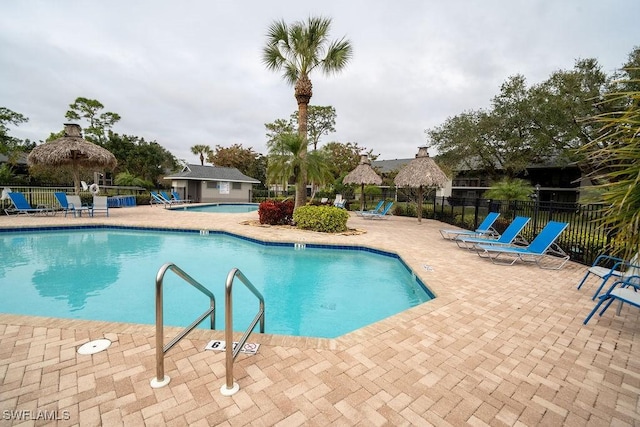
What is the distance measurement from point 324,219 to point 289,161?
2798mm

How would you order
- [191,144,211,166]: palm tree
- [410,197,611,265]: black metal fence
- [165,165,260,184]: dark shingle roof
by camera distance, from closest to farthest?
1. [410,197,611,265]: black metal fence
2. [165,165,260,184]: dark shingle roof
3. [191,144,211,166]: palm tree

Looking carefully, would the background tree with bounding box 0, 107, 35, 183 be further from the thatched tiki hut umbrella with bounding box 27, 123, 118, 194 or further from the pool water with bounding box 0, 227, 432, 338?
the pool water with bounding box 0, 227, 432, 338

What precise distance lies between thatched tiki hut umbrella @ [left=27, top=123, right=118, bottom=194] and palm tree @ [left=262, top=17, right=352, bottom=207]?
1033 cm

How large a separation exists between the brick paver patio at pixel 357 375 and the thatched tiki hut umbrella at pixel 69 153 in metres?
14.6

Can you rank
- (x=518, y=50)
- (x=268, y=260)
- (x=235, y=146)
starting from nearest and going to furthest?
(x=268, y=260) → (x=518, y=50) → (x=235, y=146)

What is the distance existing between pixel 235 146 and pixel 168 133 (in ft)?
36.8

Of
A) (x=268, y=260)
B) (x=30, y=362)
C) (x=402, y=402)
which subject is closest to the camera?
(x=402, y=402)

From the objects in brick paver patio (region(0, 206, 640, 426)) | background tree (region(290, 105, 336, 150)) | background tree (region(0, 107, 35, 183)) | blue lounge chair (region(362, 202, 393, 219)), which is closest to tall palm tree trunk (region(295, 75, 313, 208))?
blue lounge chair (region(362, 202, 393, 219))

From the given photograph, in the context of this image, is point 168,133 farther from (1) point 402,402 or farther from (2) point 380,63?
(1) point 402,402

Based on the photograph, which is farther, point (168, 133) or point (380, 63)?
point (168, 133)

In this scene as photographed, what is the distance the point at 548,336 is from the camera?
3377mm

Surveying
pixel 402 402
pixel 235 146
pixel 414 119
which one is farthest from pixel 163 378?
pixel 235 146

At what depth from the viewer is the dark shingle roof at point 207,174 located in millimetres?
28562

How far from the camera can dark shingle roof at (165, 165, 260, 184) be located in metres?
28.6
